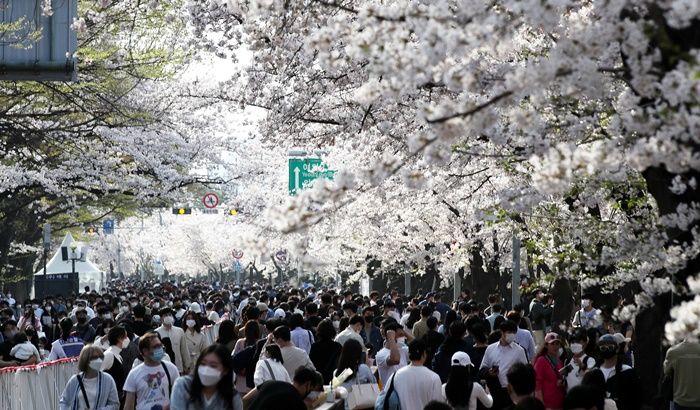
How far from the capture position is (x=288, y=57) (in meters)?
13.8

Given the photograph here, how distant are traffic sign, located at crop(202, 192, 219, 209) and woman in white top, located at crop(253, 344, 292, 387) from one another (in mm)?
29884

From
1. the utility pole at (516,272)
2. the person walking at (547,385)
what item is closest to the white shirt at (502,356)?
the person walking at (547,385)

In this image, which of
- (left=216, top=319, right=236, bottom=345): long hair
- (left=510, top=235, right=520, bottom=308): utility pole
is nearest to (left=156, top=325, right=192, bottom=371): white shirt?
(left=216, top=319, right=236, bottom=345): long hair

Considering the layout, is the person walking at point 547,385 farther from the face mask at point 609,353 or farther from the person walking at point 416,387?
the person walking at point 416,387

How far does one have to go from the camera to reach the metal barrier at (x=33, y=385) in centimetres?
1464

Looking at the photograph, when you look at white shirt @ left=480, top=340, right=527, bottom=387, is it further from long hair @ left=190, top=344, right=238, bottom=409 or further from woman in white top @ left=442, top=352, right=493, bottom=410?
long hair @ left=190, top=344, right=238, bottom=409

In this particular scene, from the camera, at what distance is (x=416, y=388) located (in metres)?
10.1

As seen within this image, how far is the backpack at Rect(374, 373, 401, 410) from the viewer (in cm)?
1013

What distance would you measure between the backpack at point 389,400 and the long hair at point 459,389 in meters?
0.47

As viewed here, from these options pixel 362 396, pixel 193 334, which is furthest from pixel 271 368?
pixel 193 334

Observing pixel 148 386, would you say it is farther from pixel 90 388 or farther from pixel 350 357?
pixel 350 357

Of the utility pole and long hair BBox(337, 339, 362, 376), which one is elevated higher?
the utility pole

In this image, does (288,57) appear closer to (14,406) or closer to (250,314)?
(250,314)

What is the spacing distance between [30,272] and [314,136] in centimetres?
4196
